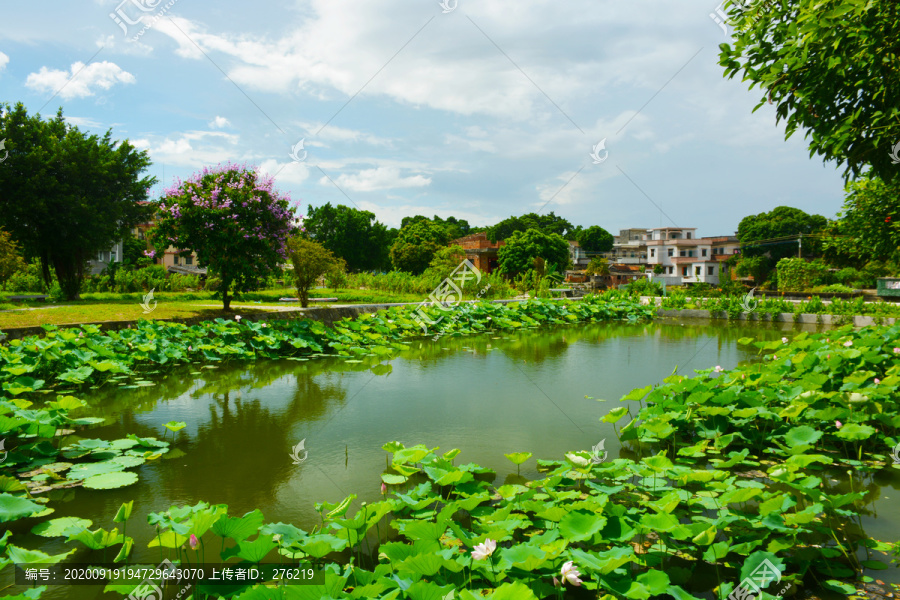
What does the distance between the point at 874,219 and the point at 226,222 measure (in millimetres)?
Answer: 12805

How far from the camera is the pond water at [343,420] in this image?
2771 millimetres

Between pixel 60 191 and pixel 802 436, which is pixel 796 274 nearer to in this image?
pixel 802 436

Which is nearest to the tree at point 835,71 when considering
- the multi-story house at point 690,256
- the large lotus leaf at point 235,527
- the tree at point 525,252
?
the large lotus leaf at point 235,527

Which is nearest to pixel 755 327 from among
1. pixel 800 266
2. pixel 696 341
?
pixel 696 341

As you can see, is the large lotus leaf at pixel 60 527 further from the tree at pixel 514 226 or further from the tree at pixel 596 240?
the tree at pixel 596 240

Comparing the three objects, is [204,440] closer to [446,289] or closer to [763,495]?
[763,495]

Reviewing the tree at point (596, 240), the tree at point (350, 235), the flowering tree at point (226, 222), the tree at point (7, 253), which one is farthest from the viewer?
the tree at point (596, 240)

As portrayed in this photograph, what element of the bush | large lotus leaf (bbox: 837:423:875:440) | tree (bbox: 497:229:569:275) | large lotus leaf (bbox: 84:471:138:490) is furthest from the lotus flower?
tree (bbox: 497:229:569:275)

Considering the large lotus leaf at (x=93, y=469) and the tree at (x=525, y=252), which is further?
the tree at (x=525, y=252)

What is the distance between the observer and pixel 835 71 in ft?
13.5

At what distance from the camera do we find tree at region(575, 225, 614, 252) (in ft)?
216

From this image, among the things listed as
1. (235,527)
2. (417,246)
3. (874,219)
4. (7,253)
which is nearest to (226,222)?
(235,527)

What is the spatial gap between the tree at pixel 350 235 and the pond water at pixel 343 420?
37345mm

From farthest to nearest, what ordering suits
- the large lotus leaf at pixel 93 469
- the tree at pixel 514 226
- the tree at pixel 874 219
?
the tree at pixel 514 226 < the tree at pixel 874 219 < the large lotus leaf at pixel 93 469
